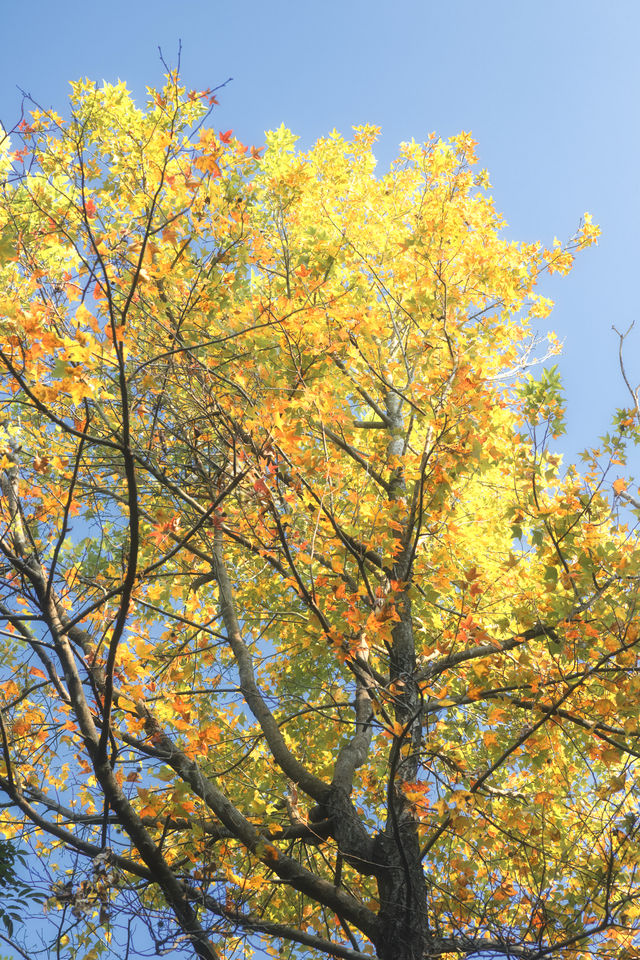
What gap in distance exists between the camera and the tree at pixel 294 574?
3754 mm

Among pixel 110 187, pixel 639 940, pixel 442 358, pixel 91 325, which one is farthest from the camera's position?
pixel 110 187

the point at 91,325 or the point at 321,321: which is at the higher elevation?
the point at 321,321

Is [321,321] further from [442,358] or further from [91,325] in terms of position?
[91,325]

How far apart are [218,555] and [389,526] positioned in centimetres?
155

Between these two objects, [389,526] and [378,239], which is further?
[378,239]

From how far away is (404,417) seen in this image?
8320 mm

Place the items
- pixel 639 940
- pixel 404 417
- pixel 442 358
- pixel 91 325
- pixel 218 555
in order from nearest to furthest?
pixel 91 325
pixel 639 940
pixel 218 555
pixel 442 358
pixel 404 417

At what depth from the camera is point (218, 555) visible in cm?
586

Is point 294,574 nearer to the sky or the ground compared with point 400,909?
nearer to the sky

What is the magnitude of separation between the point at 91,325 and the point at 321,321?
7.53ft

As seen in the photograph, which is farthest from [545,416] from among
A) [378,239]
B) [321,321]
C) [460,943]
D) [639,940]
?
[378,239]

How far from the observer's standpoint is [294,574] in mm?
3875

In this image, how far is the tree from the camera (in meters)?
3.75

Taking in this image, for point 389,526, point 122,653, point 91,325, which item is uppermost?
point 389,526
